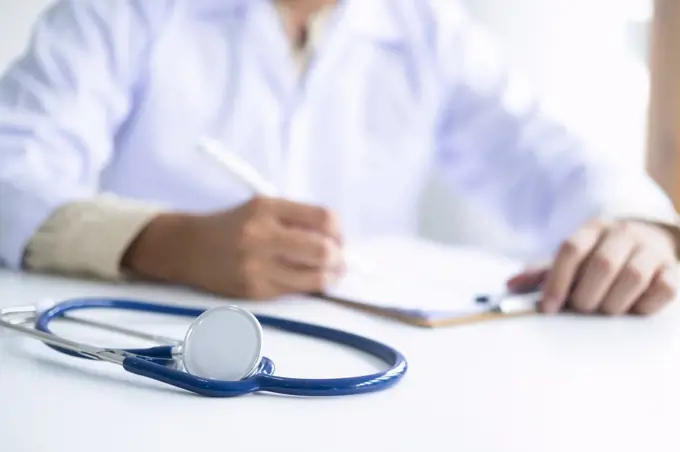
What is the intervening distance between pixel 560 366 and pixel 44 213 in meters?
0.45

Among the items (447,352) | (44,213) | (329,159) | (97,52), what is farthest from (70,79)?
(447,352)

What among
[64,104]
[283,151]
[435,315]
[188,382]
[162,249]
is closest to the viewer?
[188,382]

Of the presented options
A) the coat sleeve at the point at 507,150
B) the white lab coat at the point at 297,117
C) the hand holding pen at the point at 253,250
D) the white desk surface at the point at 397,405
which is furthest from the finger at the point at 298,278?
the coat sleeve at the point at 507,150

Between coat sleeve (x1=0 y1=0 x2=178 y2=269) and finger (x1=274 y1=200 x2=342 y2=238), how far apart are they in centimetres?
20

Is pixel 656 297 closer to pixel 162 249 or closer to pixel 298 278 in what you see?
pixel 298 278

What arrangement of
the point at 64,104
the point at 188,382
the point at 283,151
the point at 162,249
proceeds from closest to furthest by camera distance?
the point at 188,382
the point at 162,249
the point at 64,104
the point at 283,151

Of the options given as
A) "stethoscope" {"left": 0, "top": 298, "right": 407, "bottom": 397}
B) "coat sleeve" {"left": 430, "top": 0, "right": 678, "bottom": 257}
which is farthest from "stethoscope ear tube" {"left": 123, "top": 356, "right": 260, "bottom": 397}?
"coat sleeve" {"left": 430, "top": 0, "right": 678, "bottom": 257}

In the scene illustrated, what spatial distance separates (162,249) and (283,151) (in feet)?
1.28

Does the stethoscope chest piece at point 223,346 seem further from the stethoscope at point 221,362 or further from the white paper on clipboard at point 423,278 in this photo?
→ the white paper on clipboard at point 423,278

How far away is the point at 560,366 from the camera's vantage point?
0.40 metres

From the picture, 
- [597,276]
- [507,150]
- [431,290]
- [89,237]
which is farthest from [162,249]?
[507,150]

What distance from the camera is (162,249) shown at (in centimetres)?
61

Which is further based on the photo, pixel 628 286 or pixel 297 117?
pixel 297 117

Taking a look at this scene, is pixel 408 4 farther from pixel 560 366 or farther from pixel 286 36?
pixel 560 366
